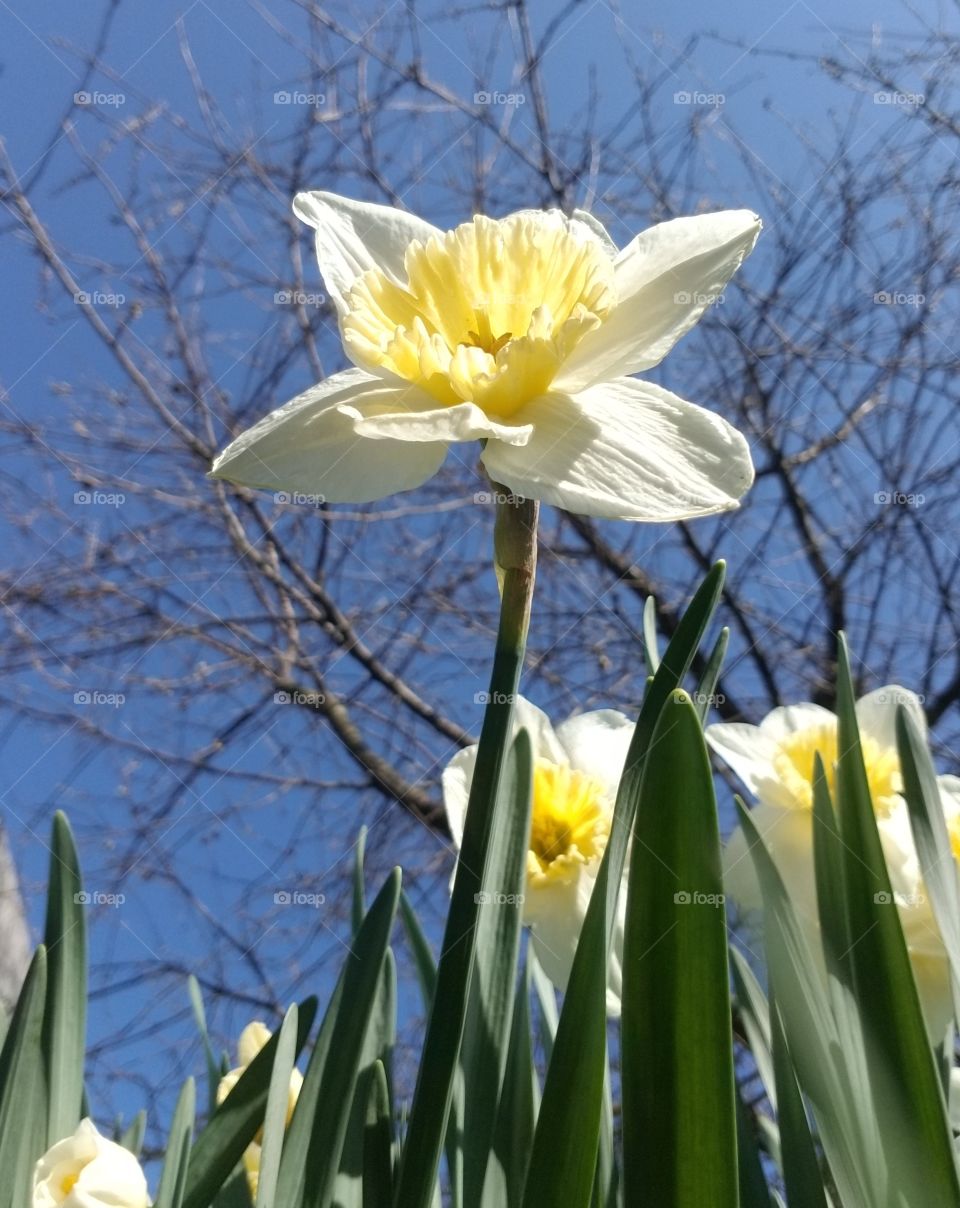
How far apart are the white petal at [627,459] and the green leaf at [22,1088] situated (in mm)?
384

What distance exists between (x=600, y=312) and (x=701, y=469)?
111 mm

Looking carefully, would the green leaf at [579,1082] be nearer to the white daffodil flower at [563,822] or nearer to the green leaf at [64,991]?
the white daffodil flower at [563,822]

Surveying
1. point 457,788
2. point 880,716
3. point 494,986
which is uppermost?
point 880,716

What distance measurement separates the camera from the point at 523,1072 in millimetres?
633

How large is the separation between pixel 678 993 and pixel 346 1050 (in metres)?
0.23

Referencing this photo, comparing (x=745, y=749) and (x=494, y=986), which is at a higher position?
(x=745, y=749)

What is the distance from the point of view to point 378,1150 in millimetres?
580

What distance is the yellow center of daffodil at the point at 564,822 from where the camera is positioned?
2.02ft

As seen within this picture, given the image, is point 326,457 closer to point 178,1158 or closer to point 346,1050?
point 346,1050

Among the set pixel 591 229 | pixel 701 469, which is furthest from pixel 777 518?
pixel 701 469

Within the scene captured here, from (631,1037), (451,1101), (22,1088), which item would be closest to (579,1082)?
(631,1037)

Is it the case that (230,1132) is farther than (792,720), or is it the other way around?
(792,720)

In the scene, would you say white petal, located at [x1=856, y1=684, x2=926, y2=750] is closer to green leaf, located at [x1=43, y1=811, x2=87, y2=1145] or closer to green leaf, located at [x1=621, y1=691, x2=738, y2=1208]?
green leaf, located at [x1=621, y1=691, x2=738, y2=1208]

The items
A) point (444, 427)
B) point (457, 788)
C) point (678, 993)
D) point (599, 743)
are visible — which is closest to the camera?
point (678, 993)
